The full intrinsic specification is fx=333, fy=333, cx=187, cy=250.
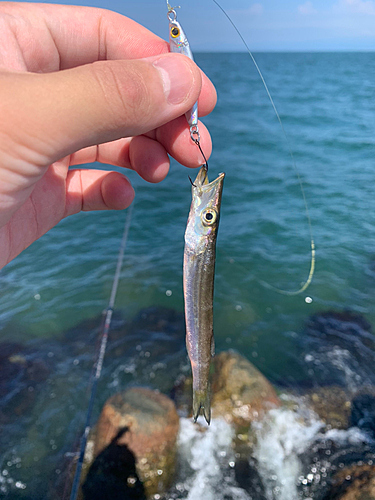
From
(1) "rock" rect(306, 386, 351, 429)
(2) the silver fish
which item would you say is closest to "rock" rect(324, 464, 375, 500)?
Result: (1) "rock" rect(306, 386, 351, 429)

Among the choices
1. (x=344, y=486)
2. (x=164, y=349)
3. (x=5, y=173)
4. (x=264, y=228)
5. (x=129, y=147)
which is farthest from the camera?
(x=264, y=228)

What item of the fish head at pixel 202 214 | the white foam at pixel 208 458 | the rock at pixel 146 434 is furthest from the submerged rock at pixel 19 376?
the fish head at pixel 202 214

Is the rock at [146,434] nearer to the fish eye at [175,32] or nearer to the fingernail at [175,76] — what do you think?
the fingernail at [175,76]

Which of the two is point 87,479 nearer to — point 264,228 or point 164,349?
point 164,349

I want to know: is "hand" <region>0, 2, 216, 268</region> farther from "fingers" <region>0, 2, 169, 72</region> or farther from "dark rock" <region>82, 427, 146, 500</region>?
"dark rock" <region>82, 427, 146, 500</region>

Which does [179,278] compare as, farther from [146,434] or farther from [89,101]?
[89,101]

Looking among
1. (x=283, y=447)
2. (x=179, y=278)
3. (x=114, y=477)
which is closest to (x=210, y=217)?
(x=114, y=477)

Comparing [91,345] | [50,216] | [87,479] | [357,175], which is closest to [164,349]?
[91,345]
